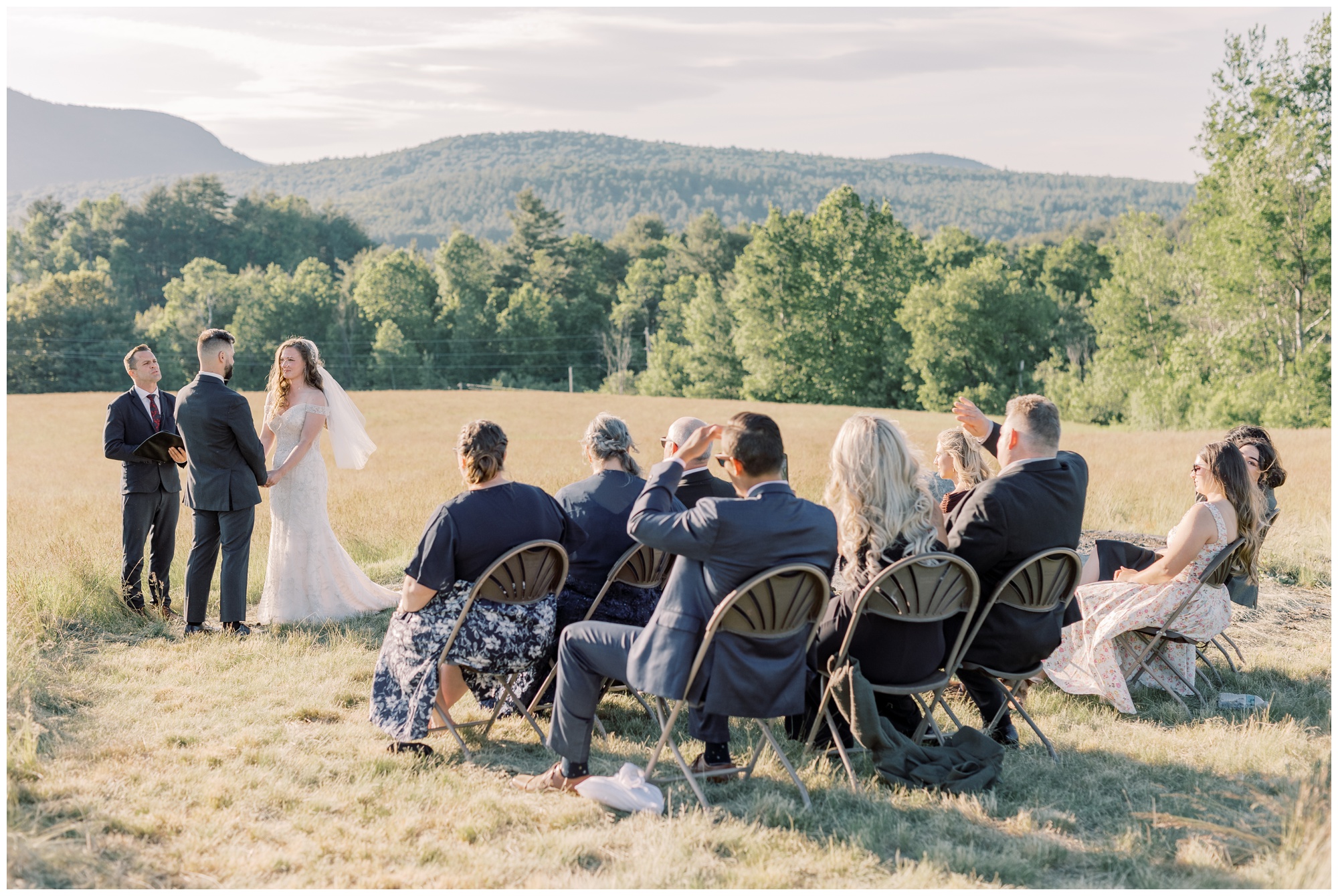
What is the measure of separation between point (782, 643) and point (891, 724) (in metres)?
0.96

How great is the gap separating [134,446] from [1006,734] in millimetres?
6371

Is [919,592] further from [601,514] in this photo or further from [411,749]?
[411,749]

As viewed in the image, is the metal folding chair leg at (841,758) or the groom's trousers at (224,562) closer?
the metal folding chair leg at (841,758)

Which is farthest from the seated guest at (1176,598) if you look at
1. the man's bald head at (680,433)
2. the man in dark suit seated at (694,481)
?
the man's bald head at (680,433)

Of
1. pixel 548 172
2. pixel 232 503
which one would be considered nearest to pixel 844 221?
pixel 232 503

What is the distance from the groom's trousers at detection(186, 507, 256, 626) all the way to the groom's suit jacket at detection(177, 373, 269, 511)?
125 millimetres

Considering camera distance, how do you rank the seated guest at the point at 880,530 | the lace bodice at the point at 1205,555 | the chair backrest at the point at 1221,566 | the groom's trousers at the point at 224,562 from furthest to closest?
1. the groom's trousers at the point at 224,562
2. the lace bodice at the point at 1205,555
3. the chair backrest at the point at 1221,566
4. the seated guest at the point at 880,530

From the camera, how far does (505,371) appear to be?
69.8 m

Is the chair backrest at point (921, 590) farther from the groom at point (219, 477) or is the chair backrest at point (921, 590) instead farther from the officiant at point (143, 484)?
the officiant at point (143, 484)

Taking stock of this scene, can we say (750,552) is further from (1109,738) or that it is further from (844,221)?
(844,221)

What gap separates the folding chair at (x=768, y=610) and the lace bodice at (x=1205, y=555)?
2552 millimetres

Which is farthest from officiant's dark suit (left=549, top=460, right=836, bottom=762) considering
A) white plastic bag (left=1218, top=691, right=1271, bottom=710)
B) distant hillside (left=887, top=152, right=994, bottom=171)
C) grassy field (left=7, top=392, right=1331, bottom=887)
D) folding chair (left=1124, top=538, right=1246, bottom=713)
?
distant hillside (left=887, top=152, right=994, bottom=171)

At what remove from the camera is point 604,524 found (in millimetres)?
5188

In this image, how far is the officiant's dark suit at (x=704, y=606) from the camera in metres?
3.94
